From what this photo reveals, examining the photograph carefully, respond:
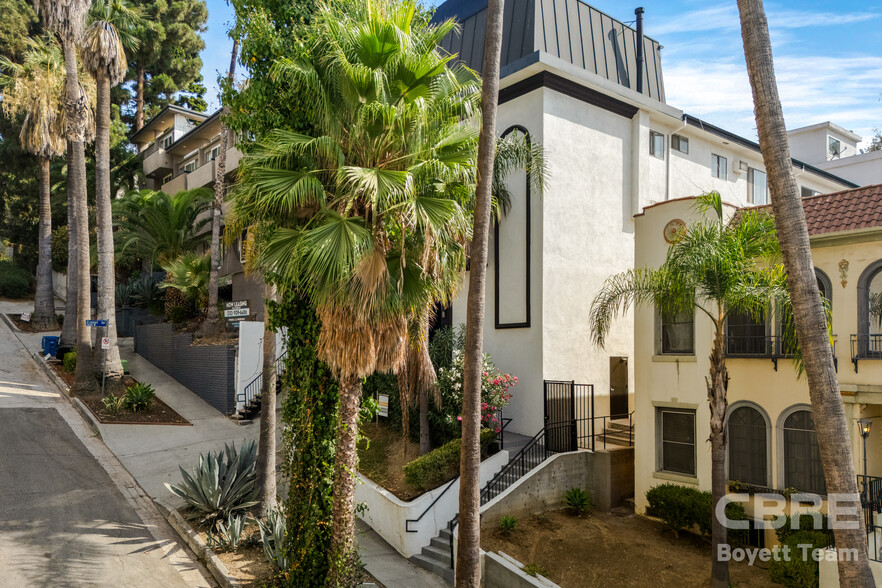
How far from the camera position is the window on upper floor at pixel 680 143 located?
2120 centimetres

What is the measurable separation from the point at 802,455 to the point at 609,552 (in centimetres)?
403

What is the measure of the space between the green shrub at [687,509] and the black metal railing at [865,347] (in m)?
3.51

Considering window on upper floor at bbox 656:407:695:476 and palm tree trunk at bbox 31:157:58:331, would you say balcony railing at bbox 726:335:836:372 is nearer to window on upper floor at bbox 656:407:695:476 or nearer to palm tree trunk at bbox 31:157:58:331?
window on upper floor at bbox 656:407:695:476

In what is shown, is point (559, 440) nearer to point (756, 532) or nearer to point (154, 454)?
point (756, 532)

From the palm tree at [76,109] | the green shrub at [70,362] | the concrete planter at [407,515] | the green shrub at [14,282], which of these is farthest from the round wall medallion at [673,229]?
the green shrub at [14,282]

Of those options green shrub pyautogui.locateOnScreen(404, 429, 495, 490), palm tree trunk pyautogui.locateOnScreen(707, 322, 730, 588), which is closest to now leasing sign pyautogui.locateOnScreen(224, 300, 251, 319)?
green shrub pyautogui.locateOnScreen(404, 429, 495, 490)

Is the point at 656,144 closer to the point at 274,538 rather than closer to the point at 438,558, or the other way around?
the point at 438,558

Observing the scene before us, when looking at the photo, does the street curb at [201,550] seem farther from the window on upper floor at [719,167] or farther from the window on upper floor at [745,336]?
the window on upper floor at [719,167]

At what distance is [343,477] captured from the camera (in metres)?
9.00

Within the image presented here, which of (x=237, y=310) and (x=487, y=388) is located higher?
(x=237, y=310)

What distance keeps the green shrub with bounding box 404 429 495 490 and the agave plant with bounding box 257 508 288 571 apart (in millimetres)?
3160

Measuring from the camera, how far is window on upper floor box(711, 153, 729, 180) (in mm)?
22625

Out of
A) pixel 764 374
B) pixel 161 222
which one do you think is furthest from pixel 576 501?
pixel 161 222

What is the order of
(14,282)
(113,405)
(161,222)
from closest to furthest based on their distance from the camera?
(113,405) < (161,222) < (14,282)
